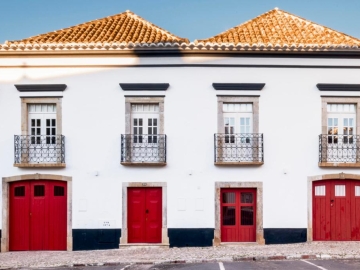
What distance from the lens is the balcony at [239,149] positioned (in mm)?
14867

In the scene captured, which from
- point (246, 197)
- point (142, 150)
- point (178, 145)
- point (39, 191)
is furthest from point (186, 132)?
point (39, 191)

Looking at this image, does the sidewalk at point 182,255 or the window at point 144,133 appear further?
the window at point 144,133

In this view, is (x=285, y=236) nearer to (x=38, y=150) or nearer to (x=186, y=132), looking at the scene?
(x=186, y=132)

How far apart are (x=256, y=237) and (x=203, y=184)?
2073mm

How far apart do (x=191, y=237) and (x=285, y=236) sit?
2584 mm

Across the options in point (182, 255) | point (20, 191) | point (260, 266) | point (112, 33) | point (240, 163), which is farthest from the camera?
point (112, 33)

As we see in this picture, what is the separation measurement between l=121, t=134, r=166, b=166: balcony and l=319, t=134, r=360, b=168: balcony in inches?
172

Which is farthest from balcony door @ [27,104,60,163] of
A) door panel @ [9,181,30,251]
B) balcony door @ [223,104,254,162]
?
balcony door @ [223,104,254,162]

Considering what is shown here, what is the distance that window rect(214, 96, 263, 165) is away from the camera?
48.9 feet

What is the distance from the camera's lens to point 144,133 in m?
15.1

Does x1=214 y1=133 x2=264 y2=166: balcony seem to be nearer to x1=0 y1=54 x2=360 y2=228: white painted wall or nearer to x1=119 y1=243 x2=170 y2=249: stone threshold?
x1=0 y1=54 x2=360 y2=228: white painted wall

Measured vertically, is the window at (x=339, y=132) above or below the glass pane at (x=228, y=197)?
above

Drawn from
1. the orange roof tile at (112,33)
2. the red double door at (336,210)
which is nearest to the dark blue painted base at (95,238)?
the orange roof tile at (112,33)

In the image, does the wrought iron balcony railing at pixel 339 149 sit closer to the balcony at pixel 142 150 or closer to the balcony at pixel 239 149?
the balcony at pixel 239 149
